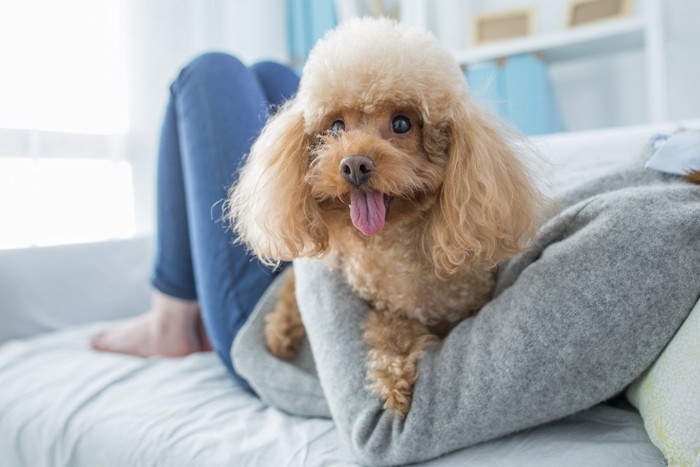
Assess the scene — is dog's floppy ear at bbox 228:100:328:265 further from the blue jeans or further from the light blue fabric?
the light blue fabric

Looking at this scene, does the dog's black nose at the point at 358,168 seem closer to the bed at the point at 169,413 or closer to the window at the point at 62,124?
the bed at the point at 169,413

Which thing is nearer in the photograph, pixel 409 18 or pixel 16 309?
pixel 16 309

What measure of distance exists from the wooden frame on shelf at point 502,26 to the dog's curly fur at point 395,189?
108cm

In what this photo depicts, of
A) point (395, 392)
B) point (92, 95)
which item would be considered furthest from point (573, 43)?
point (92, 95)

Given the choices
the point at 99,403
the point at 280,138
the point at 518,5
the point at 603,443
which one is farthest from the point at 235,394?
the point at 518,5

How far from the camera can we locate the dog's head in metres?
0.65

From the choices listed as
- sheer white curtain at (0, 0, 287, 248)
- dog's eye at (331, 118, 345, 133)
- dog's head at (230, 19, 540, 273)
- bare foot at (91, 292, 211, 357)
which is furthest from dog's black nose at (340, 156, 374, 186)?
sheer white curtain at (0, 0, 287, 248)

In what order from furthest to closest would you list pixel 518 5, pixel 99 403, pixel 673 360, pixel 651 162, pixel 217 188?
pixel 518 5
pixel 217 188
pixel 99 403
pixel 651 162
pixel 673 360

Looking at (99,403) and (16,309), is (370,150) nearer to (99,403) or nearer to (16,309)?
(99,403)

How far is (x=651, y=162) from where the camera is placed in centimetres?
71

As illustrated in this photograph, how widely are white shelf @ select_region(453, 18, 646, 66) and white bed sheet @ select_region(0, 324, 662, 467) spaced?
1.14 meters

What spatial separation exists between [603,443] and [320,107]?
579 mm

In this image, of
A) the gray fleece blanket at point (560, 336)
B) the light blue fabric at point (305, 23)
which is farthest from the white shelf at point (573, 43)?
the gray fleece blanket at point (560, 336)

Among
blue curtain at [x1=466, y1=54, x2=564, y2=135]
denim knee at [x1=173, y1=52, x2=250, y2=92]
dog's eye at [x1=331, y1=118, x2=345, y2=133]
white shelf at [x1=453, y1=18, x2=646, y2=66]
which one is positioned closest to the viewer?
dog's eye at [x1=331, y1=118, x2=345, y2=133]
